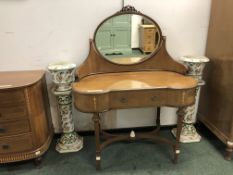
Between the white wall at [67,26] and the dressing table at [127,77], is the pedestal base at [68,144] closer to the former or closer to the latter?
the dressing table at [127,77]

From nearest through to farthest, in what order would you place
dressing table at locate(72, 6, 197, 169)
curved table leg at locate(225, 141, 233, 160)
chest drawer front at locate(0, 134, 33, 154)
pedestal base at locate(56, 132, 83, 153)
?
1. dressing table at locate(72, 6, 197, 169)
2. chest drawer front at locate(0, 134, 33, 154)
3. curved table leg at locate(225, 141, 233, 160)
4. pedestal base at locate(56, 132, 83, 153)

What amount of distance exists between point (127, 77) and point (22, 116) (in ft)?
2.92

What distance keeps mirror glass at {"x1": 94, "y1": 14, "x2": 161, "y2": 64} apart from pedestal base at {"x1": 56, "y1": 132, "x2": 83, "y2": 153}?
82 cm

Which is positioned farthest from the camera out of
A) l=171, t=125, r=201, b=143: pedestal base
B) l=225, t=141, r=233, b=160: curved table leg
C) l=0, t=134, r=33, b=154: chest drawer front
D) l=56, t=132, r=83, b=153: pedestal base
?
l=171, t=125, r=201, b=143: pedestal base

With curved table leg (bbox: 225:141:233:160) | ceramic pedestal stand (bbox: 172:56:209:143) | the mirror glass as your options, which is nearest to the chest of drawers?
the mirror glass

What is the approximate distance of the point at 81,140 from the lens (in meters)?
2.20

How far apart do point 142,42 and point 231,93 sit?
86cm

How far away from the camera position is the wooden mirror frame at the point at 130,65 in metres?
1.94

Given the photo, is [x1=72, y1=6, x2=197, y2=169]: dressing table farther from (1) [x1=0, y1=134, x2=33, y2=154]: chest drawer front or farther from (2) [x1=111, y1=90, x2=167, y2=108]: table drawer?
(1) [x1=0, y1=134, x2=33, y2=154]: chest drawer front

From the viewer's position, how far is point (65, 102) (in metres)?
1.96

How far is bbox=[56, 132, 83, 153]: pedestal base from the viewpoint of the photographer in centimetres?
209

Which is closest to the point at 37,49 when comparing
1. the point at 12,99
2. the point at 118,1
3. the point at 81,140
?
the point at 12,99

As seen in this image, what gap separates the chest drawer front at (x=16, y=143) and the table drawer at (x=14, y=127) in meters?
0.04

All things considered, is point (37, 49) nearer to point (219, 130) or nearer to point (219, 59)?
point (219, 59)
